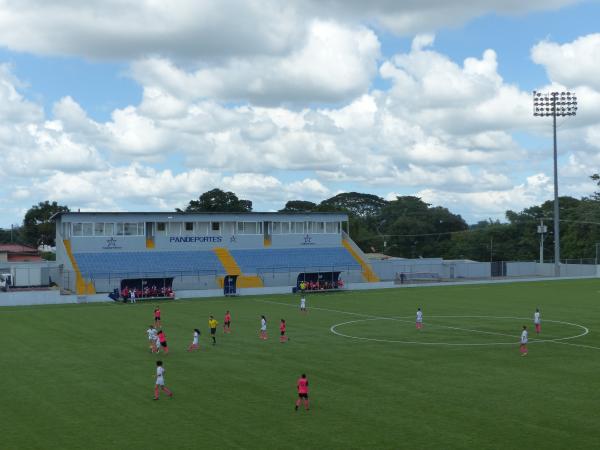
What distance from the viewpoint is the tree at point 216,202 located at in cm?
14262

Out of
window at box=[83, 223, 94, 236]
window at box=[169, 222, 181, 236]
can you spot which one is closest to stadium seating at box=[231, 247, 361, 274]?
window at box=[169, 222, 181, 236]

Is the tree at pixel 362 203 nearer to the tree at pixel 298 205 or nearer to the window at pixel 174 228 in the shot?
the tree at pixel 298 205

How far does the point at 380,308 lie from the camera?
2474 inches

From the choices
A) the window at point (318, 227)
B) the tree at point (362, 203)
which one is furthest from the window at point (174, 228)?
the tree at point (362, 203)

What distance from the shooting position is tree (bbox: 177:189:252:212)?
143 m

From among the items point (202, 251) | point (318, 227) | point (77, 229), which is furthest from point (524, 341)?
point (318, 227)

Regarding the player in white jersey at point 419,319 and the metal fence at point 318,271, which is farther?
the metal fence at point 318,271

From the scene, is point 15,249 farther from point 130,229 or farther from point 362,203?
point 362,203

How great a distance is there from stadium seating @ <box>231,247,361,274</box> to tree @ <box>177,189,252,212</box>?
5101cm

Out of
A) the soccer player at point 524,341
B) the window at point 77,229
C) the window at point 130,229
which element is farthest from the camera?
the window at point 130,229

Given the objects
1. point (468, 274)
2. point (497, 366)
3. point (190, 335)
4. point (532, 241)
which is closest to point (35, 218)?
point (468, 274)

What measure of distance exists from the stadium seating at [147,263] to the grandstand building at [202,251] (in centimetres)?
11

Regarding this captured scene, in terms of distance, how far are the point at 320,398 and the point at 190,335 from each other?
20.2 metres

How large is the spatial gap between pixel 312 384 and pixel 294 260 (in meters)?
59.6
